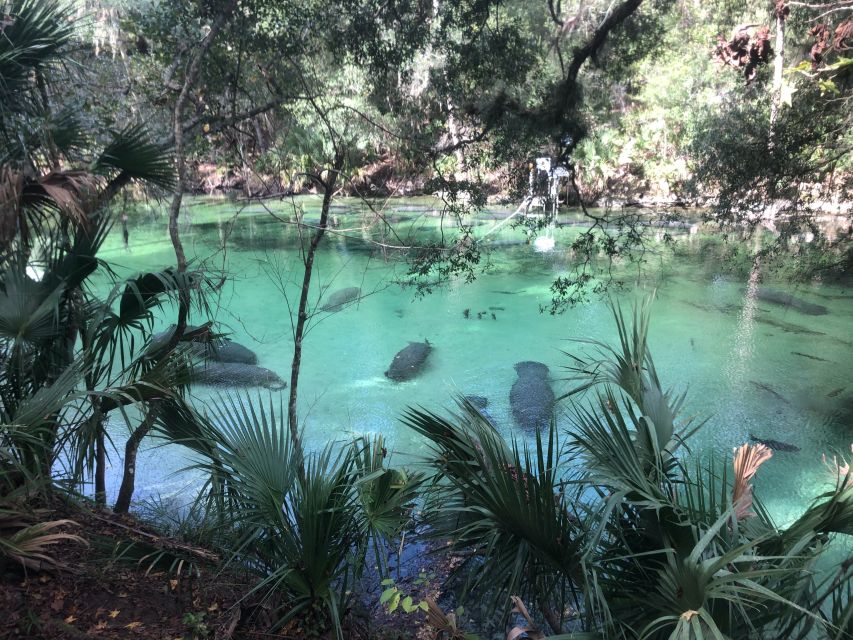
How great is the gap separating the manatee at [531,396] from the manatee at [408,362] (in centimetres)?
126

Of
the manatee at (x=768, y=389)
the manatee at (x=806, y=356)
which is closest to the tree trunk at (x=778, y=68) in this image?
the manatee at (x=768, y=389)

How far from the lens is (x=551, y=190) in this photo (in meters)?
7.30

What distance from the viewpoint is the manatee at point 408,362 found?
770cm

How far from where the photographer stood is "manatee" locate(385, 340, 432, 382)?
7.70 metres

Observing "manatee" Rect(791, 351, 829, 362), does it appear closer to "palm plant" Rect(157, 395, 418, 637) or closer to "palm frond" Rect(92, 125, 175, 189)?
"palm plant" Rect(157, 395, 418, 637)

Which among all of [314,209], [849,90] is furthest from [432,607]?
[314,209]

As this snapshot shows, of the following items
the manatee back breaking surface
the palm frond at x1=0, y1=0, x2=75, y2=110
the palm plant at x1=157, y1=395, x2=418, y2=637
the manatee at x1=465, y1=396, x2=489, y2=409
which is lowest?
the manatee at x1=465, y1=396, x2=489, y2=409

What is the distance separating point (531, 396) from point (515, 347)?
202cm

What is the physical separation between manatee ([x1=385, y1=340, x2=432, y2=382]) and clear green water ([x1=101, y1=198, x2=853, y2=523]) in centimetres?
13

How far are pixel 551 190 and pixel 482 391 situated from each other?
2.51 meters

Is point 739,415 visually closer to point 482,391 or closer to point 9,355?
point 482,391

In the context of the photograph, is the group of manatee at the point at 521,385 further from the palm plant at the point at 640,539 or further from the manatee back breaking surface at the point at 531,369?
the palm plant at the point at 640,539

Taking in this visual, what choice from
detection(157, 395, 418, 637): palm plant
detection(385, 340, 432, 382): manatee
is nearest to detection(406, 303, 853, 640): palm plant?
detection(157, 395, 418, 637): palm plant

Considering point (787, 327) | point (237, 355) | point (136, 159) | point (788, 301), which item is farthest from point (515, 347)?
point (136, 159)
